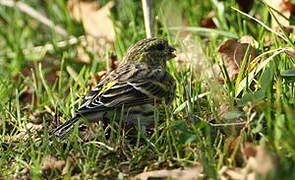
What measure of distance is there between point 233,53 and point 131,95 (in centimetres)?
109

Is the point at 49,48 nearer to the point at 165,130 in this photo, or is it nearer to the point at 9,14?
the point at 9,14

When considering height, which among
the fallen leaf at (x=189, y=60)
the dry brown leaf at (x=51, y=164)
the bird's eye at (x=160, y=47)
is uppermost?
the bird's eye at (x=160, y=47)

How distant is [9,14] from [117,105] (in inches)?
152

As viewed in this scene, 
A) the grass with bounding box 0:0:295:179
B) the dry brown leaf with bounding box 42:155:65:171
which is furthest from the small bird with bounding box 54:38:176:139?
the dry brown leaf with bounding box 42:155:65:171

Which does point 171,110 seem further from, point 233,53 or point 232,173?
point 232,173

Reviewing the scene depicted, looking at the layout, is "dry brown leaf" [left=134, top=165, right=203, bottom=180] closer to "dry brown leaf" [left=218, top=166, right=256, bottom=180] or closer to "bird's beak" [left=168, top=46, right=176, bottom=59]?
"dry brown leaf" [left=218, top=166, right=256, bottom=180]

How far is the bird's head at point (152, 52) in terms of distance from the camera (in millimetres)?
6098

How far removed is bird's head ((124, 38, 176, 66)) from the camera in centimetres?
610

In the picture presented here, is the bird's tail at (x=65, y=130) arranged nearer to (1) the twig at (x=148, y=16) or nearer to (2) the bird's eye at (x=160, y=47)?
(2) the bird's eye at (x=160, y=47)

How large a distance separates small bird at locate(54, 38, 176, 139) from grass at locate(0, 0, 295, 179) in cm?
12

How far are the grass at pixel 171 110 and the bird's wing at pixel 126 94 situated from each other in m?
0.16

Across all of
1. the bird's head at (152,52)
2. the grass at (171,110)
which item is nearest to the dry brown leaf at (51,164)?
the grass at (171,110)

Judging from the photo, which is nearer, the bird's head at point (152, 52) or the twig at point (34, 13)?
the bird's head at point (152, 52)

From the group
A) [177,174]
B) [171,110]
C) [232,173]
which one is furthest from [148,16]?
[232,173]
